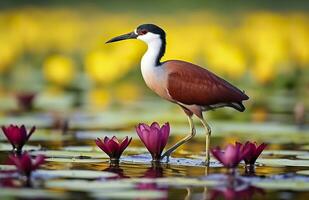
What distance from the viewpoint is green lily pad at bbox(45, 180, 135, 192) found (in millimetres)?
6689

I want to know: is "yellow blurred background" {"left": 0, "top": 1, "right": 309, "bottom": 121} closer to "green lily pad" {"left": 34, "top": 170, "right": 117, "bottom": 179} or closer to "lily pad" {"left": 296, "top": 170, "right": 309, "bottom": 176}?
"lily pad" {"left": 296, "top": 170, "right": 309, "bottom": 176}

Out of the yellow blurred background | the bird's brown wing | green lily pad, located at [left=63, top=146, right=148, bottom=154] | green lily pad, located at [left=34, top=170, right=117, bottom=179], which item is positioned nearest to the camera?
green lily pad, located at [left=34, top=170, right=117, bottom=179]

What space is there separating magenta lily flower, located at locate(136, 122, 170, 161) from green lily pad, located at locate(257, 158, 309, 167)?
2.58ft

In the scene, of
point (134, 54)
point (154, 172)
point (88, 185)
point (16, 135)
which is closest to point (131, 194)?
point (88, 185)

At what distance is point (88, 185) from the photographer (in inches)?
267

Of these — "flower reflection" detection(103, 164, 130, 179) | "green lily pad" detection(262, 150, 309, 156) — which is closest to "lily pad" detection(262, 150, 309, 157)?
"green lily pad" detection(262, 150, 309, 156)

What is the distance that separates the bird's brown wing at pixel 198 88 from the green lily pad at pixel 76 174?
1460 millimetres

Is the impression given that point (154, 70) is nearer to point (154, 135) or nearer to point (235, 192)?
point (154, 135)

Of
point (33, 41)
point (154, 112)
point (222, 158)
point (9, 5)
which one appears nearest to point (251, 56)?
point (33, 41)

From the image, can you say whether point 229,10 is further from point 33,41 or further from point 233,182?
point 233,182

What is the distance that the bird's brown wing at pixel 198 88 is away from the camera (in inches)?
338

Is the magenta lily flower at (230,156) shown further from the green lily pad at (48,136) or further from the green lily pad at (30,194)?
the green lily pad at (48,136)

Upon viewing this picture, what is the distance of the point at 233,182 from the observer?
23.3 ft

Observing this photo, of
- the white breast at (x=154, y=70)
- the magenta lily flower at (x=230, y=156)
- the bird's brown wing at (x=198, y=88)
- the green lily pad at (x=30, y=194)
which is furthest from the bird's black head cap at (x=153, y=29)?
the green lily pad at (x=30, y=194)
